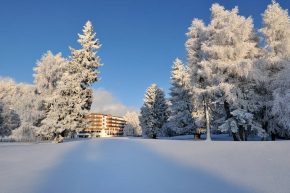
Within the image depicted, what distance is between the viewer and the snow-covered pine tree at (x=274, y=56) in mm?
23422

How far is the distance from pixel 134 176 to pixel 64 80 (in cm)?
2693

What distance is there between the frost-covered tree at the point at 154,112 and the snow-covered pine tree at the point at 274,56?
971 inches

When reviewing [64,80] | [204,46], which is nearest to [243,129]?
[204,46]

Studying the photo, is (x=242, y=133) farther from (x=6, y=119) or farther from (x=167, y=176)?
(x=6, y=119)

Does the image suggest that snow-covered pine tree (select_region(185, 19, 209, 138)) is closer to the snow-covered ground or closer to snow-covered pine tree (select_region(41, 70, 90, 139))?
snow-covered pine tree (select_region(41, 70, 90, 139))

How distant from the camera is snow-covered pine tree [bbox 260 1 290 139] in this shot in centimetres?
2342

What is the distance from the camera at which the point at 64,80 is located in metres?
32.6

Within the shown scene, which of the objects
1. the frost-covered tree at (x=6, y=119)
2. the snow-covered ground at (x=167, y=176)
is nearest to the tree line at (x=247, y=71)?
the snow-covered ground at (x=167, y=176)

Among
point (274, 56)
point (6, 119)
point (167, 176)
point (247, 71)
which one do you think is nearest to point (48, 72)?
point (6, 119)

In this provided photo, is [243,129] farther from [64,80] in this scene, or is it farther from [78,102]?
[64,80]

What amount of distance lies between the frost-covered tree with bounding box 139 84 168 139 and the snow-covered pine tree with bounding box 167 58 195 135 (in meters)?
7.70

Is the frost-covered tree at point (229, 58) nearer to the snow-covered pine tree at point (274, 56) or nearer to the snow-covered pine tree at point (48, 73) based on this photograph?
the snow-covered pine tree at point (274, 56)

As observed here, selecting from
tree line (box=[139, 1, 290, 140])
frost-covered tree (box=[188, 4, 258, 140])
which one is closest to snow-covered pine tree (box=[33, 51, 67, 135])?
tree line (box=[139, 1, 290, 140])

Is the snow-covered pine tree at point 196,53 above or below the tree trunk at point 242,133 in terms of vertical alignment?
above
